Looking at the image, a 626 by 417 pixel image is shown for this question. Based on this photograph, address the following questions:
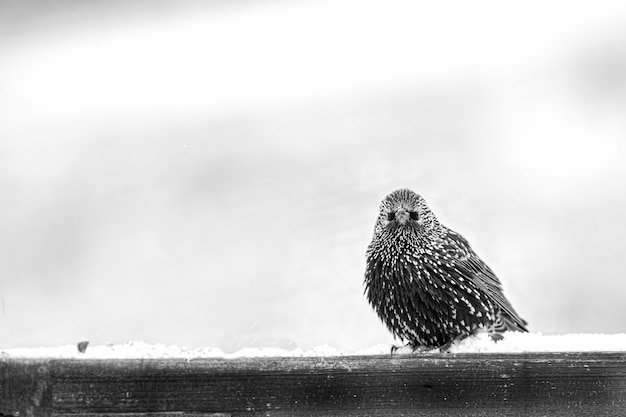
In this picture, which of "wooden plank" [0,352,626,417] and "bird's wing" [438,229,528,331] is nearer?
"wooden plank" [0,352,626,417]

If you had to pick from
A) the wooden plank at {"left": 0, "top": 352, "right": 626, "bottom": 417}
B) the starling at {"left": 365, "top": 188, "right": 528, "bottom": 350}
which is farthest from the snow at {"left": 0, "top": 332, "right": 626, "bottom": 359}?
the starling at {"left": 365, "top": 188, "right": 528, "bottom": 350}

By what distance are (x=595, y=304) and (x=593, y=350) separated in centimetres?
212

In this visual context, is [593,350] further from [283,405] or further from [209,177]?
[209,177]

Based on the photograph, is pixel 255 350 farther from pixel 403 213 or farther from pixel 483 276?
pixel 483 276

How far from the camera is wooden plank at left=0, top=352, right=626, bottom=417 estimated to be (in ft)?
7.66

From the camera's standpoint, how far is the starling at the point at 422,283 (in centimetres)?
397

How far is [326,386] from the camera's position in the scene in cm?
241

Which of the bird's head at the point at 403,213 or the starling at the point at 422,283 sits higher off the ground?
the bird's head at the point at 403,213

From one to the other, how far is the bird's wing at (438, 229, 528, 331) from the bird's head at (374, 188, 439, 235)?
0.56 ft

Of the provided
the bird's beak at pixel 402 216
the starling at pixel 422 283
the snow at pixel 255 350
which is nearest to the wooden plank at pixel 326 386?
the snow at pixel 255 350

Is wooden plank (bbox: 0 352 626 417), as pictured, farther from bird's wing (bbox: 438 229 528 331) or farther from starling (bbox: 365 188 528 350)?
bird's wing (bbox: 438 229 528 331)

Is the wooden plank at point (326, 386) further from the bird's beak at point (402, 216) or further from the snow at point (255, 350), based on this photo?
the bird's beak at point (402, 216)

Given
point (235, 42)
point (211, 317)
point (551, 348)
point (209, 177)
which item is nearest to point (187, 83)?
point (235, 42)

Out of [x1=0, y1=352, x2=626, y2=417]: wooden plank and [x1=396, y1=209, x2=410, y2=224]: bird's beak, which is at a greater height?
[x1=396, y1=209, x2=410, y2=224]: bird's beak
